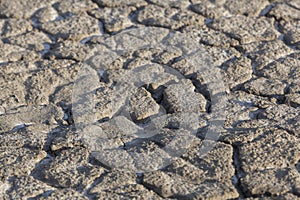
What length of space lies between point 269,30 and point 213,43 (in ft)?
0.88

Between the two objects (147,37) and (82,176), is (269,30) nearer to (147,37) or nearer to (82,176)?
(147,37)

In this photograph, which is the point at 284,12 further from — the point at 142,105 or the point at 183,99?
the point at 142,105

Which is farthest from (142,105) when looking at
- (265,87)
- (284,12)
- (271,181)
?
(284,12)

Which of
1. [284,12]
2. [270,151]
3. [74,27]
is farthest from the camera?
[284,12]

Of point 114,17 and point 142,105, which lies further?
point 114,17

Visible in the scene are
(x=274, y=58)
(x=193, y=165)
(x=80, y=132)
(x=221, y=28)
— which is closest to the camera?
(x=193, y=165)

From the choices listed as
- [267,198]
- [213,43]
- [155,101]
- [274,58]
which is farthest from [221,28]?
[267,198]

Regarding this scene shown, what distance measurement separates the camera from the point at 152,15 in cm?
268

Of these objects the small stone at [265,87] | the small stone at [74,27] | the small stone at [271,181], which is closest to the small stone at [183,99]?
the small stone at [265,87]

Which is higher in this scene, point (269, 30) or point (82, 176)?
point (269, 30)

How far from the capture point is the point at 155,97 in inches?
88.0

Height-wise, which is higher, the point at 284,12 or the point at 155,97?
the point at 284,12

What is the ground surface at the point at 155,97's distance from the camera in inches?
73.0

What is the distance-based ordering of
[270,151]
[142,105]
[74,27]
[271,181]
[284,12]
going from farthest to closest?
1. [284,12]
2. [74,27]
3. [142,105]
4. [270,151]
5. [271,181]
